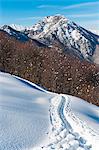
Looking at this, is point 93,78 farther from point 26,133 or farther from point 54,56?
point 26,133

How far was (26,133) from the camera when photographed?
1559 cm

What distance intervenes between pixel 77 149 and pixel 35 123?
18.1 ft

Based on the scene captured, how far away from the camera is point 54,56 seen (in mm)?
92875

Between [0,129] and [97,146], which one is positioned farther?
[0,129]

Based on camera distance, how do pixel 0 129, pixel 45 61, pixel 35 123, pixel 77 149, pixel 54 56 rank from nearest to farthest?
pixel 77 149 → pixel 0 129 → pixel 35 123 → pixel 45 61 → pixel 54 56

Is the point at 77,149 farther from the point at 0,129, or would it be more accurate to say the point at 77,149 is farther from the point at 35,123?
the point at 35,123

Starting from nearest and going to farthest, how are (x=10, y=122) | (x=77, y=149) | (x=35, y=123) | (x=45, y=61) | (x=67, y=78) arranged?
(x=77, y=149) → (x=10, y=122) → (x=35, y=123) → (x=67, y=78) → (x=45, y=61)

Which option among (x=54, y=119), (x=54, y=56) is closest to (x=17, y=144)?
(x=54, y=119)

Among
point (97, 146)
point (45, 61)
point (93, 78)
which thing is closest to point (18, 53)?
point (45, 61)

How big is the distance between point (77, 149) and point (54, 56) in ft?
264

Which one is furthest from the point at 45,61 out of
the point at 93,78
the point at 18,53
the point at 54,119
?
the point at 54,119

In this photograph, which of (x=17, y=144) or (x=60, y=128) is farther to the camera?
(x=60, y=128)

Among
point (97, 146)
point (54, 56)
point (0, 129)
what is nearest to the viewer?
point (97, 146)

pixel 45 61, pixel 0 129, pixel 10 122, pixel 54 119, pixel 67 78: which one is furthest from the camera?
pixel 45 61
